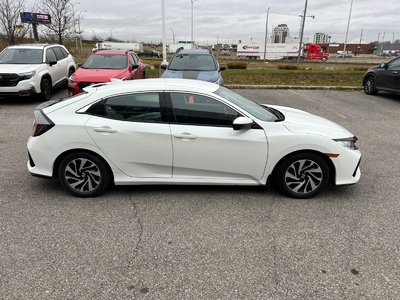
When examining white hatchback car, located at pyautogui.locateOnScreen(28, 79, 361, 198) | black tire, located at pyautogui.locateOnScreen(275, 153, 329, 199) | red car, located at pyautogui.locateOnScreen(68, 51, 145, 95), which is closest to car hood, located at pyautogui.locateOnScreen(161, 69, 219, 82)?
red car, located at pyautogui.locateOnScreen(68, 51, 145, 95)

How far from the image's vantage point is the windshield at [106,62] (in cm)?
999

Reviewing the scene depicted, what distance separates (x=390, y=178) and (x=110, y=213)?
4006 millimetres

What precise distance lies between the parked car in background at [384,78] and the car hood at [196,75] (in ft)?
20.8

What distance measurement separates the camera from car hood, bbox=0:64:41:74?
931 cm

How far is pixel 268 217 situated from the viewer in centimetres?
361

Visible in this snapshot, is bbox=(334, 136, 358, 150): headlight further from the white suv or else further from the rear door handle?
the white suv

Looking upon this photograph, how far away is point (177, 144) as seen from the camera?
3.84 metres

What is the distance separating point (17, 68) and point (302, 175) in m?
9.21

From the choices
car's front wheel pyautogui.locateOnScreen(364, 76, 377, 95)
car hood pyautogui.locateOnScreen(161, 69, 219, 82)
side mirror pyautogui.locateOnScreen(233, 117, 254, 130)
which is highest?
car hood pyautogui.locateOnScreen(161, 69, 219, 82)

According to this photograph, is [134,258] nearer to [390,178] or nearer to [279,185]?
[279,185]

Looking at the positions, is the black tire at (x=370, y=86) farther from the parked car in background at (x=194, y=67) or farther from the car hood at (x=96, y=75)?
the car hood at (x=96, y=75)

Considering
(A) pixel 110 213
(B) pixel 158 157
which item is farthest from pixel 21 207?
(B) pixel 158 157

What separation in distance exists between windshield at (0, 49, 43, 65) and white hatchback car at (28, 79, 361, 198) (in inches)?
300

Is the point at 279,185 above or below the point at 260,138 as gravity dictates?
below
